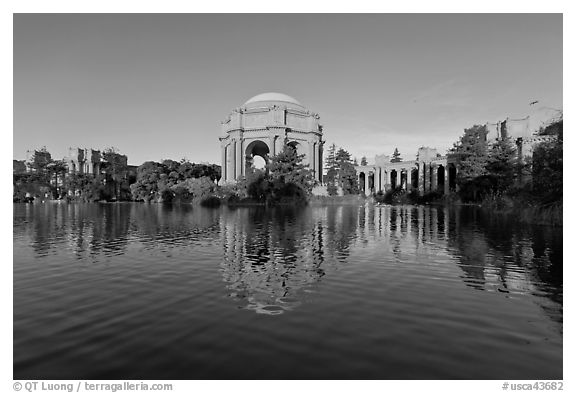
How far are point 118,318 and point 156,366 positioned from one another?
239 cm

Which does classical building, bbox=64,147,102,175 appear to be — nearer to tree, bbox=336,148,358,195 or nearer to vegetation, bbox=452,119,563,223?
tree, bbox=336,148,358,195

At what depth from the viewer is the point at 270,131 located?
74438mm

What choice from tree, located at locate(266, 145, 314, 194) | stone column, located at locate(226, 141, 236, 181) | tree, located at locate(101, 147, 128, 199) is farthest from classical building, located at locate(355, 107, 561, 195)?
tree, located at locate(101, 147, 128, 199)

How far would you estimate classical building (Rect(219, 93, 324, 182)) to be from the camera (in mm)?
74812

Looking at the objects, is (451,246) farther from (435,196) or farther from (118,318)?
(435,196)

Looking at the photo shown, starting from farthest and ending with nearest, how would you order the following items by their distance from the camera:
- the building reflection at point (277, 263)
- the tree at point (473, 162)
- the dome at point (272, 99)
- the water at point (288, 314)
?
the dome at point (272, 99)
the tree at point (473, 162)
the building reflection at point (277, 263)
the water at point (288, 314)

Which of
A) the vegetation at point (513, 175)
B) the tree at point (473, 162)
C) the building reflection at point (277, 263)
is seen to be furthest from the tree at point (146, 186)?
the building reflection at point (277, 263)

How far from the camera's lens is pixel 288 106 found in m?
79.4

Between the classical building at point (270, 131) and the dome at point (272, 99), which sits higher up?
the dome at point (272, 99)

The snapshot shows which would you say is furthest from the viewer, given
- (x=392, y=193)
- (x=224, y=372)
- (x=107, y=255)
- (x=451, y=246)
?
(x=392, y=193)

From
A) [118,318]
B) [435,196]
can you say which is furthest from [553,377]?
[435,196]

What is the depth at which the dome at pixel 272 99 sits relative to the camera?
81125 mm

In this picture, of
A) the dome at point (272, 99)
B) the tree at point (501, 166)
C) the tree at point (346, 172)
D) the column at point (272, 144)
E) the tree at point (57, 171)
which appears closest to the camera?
the tree at point (501, 166)

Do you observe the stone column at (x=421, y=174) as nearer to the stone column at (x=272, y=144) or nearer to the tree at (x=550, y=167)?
the stone column at (x=272, y=144)
